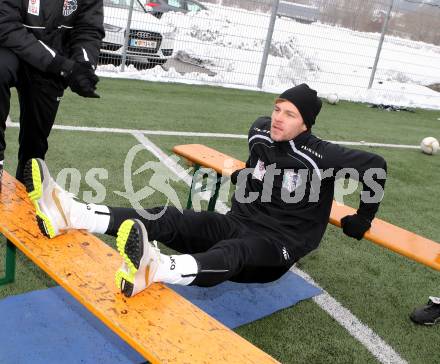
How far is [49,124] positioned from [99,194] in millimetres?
1278

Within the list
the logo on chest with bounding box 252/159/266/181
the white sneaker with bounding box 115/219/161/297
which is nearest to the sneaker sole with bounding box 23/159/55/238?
the white sneaker with bounding box 115/219/161/297

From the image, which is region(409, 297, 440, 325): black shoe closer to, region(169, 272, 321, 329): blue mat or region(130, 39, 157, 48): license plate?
region(169, 272, 321, 329): blue mat

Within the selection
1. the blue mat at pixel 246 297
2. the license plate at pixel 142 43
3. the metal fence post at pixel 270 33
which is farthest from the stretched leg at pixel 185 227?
the metal fence post at pixel 270 33

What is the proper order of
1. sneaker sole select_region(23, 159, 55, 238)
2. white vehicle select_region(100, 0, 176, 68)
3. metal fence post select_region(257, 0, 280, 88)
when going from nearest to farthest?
sneaker sole select_region(23, 159, 55, 238) < white vehicle select_region(100, 0, 176, 68) < metal fence post select_region(257, 0, 280, 88)

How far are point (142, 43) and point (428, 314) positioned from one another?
8.68 meters

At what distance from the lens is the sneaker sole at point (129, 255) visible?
2309mm

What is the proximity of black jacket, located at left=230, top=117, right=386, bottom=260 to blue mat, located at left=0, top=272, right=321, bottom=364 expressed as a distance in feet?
1.80

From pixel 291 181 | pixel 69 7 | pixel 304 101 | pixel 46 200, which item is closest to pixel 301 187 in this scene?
pixel 291 181

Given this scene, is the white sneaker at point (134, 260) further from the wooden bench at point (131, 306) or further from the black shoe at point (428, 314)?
the black shoe at point (428, 314)

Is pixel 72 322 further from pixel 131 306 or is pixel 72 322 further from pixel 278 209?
pixel 278 209

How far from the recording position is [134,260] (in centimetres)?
230

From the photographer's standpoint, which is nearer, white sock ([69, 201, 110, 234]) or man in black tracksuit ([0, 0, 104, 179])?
white sock ([69, 201, 110, 234])

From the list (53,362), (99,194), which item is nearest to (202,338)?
(53,362)

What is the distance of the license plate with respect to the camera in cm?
1058
